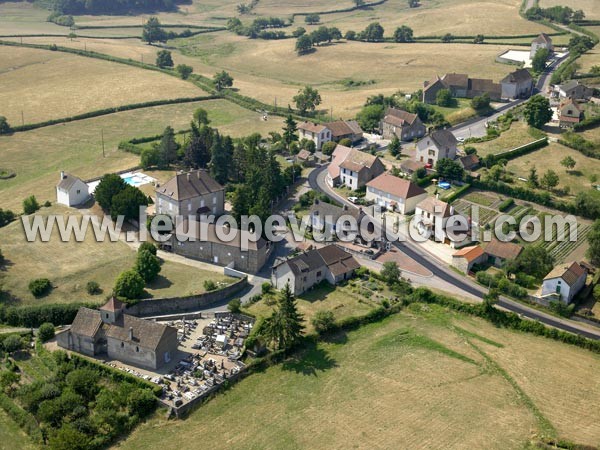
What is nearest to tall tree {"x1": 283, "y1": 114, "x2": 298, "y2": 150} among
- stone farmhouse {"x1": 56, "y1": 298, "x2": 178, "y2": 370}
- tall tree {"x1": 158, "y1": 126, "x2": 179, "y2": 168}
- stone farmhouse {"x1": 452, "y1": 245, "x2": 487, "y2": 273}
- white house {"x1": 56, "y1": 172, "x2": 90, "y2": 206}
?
tall tree {"x1": 158, "y1": 126, "x2": 179, "y2": 168}

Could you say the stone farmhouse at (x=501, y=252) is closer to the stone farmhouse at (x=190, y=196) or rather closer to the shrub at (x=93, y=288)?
the stone farmhouse at (x=190, y=196)

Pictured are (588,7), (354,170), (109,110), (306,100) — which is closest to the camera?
(354,170)

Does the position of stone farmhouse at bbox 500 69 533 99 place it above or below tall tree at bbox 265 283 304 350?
above

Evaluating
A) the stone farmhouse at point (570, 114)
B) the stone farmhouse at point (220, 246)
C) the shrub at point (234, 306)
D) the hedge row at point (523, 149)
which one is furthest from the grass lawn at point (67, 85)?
the shrub at point (234, 306)

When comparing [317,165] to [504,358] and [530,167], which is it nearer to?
A: [530,167]

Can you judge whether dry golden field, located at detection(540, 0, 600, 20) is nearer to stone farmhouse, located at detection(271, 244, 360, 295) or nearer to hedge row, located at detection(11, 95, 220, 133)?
hedge row, located at detection(11, 95, 220, 133)

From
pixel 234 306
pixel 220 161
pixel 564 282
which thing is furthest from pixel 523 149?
pixel 234 306

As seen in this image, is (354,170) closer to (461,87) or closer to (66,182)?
(66,182)
